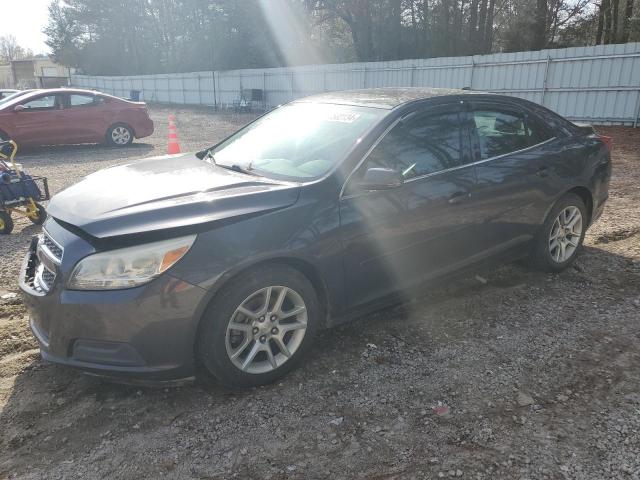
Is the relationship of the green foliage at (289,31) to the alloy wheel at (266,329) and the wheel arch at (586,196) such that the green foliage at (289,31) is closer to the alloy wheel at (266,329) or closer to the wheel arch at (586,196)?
the wheel arch at (586,196)

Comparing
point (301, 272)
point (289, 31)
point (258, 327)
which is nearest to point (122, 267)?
point (258, 327)

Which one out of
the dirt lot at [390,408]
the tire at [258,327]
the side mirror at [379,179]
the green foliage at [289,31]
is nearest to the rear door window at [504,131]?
the side mirror at [379,179]

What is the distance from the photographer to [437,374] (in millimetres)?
3137

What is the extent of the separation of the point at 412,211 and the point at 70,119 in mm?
11280

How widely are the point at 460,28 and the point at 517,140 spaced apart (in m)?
28.9

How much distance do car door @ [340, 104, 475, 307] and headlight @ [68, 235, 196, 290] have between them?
1109 mm

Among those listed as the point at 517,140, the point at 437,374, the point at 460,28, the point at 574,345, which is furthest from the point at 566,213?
the point at 460,28

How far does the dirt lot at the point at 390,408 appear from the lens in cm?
242

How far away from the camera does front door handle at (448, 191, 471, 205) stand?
3604 mm

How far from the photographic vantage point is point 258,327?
289 centimetres

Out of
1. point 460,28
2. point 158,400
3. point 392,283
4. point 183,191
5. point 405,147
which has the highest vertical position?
point 460,28

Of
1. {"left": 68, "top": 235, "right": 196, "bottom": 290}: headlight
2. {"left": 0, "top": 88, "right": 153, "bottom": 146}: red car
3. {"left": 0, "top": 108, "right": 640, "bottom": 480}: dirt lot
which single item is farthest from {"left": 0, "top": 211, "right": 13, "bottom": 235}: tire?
{"left": 0, "top": 88, "right": 153, "bottom": 146}: red car

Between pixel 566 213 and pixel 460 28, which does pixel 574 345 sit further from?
pixel 460 28

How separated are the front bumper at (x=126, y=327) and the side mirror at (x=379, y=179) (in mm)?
1226
